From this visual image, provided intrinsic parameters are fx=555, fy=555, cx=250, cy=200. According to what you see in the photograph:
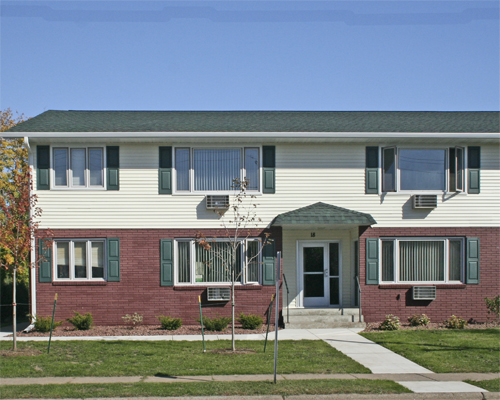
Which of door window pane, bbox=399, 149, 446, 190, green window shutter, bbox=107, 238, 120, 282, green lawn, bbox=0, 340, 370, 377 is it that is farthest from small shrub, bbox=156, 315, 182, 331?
door window pane, bbox=399, 149, 446, 190

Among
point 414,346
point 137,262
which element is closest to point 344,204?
point 414,346

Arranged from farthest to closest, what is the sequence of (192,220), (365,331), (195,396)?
(192,220), (365,331), (195,396)

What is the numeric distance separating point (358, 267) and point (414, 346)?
3715 mm

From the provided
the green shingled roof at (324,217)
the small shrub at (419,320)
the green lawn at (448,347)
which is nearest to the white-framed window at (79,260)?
Answer: the green shingled roof at (324,217)

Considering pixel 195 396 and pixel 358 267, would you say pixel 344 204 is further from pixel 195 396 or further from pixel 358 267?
pixel 195 396

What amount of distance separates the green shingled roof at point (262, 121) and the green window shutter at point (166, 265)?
10.6ft

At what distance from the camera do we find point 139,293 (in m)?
15.2

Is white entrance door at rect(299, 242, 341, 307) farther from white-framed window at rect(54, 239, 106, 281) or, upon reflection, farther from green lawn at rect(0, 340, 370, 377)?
white-framed window at rect(54, 239, 106, 281)

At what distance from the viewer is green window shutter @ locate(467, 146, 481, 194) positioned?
15.7 m

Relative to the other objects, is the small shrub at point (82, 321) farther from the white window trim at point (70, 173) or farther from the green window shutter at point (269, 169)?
the green window shutter at point (269, 169)

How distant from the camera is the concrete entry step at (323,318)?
14828mm

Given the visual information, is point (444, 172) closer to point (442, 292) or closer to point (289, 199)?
point (442, 292)

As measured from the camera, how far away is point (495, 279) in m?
15.7

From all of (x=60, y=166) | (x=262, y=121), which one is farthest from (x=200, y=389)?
(x=262, y=121)
